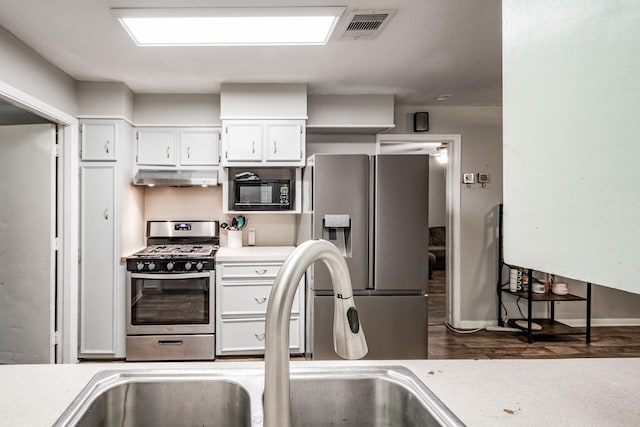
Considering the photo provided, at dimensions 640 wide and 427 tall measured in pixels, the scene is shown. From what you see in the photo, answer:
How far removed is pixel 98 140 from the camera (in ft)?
11.1

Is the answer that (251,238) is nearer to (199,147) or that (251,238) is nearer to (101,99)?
(199,147)

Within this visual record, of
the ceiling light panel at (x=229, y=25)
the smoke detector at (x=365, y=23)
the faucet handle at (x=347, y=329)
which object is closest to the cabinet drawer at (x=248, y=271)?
the ceiling light panel at (x=229, y=25)

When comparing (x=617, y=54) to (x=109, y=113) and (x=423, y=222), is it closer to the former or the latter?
(x=423, y=222)

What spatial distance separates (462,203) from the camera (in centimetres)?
430

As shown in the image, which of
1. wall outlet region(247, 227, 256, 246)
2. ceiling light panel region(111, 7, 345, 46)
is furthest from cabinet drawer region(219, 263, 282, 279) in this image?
ceiling light panel region(111, 7, 345, 46)

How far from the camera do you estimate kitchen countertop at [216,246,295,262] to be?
3416 millimetres

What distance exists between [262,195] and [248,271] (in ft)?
2.34

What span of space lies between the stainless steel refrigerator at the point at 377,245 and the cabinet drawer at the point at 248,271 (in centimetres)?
49

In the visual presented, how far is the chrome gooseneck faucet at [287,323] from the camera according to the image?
588 millimetres

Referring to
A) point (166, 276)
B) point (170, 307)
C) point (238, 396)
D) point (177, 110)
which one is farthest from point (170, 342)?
point (238, 396)

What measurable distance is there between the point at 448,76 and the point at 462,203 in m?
1.50

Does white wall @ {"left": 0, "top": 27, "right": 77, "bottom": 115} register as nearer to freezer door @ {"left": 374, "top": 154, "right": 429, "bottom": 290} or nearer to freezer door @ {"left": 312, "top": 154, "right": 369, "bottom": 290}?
freezer door @ {"left": 312, "top": 154, "right": 369, "bottom": 290}

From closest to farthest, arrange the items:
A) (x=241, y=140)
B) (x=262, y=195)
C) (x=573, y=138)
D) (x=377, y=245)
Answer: (x=573, y=138), (x=377, y=245), (x=241, y=140), (x=262, y=195)

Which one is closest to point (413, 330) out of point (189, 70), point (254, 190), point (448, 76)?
point (254, 190)
